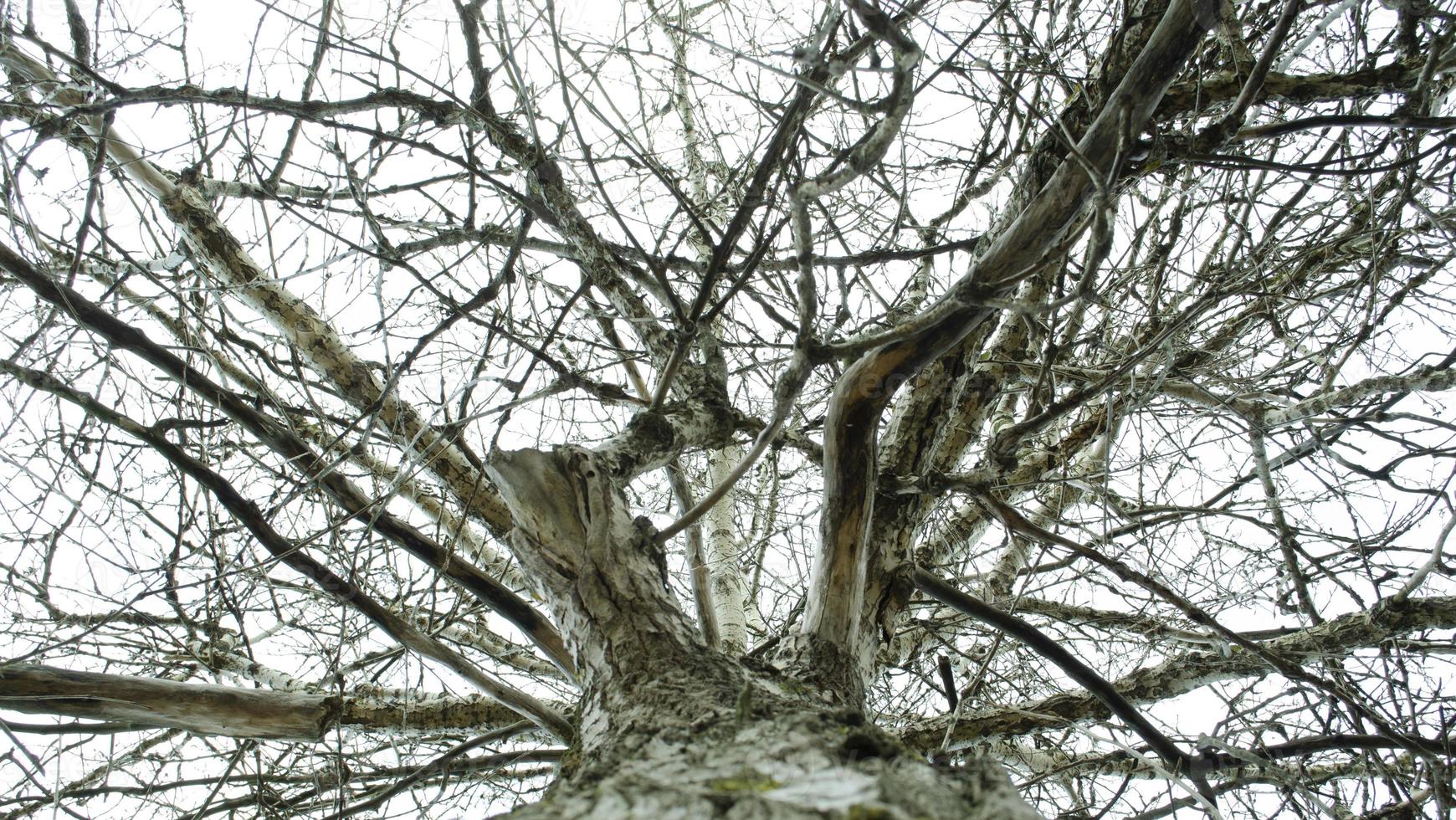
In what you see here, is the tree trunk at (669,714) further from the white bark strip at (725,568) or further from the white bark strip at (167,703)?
the white bark strip at (725,568)

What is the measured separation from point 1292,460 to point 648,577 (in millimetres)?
2386

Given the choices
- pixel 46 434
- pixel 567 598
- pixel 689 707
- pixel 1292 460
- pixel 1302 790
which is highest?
pixel 46 434

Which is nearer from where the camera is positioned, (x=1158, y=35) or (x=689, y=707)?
(x=689, y=707)

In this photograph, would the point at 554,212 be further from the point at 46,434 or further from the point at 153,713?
the point at 46,434

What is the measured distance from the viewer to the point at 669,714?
1208 mm

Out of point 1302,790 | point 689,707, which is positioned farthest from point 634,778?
point 1302,790

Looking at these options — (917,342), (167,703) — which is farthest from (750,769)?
(167,703)

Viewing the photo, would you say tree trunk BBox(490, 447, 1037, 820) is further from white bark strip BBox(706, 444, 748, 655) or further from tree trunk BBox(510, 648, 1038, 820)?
white bark strip BBox(706, 444, 748, 655)

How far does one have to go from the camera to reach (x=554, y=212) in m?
2.18

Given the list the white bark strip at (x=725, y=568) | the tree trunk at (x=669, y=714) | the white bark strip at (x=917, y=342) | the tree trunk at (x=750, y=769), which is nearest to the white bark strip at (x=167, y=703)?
the tree trunk at (x=669, y=714)

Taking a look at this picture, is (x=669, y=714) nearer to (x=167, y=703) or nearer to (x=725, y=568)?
(x=167, y=703)

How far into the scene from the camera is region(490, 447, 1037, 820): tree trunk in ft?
2.75

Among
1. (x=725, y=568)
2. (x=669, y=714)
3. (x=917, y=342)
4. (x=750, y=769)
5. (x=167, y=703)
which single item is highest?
(x=725, y=568)

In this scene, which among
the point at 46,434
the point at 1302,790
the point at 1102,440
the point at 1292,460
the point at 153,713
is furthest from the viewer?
the point at 1102,440
